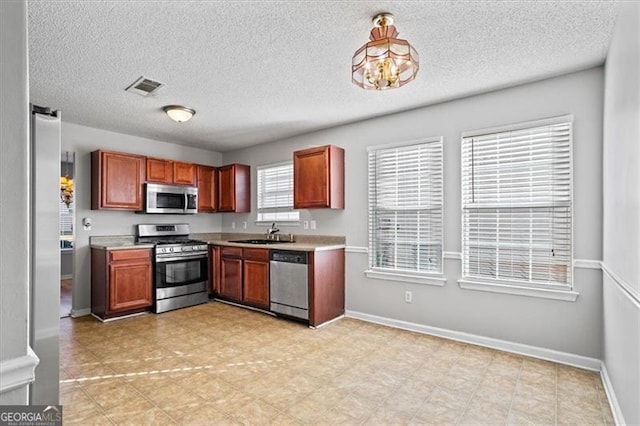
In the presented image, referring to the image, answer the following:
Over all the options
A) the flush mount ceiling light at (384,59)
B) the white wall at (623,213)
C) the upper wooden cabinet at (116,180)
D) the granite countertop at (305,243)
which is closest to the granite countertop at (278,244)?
the granite countertop at (305,243)

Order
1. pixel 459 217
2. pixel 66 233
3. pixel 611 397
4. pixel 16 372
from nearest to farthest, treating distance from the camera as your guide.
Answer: pixel 16 372 < pixel 611 397 < pixel 459 217 < pixel 66 233

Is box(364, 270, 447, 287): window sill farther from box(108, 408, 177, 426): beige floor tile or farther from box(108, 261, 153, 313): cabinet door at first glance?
box(108, 261, 153, 313): cabinet door

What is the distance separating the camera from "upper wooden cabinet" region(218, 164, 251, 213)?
5.57 metres

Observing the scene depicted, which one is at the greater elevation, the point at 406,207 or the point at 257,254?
the point at 406,207

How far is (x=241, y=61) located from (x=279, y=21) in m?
0.65

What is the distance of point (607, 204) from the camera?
2.51 meters

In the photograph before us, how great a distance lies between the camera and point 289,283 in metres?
4.15

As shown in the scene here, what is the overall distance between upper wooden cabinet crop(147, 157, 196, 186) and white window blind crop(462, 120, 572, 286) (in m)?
4.07

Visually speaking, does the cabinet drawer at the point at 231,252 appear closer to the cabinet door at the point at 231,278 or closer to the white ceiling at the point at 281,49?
the cabinet door at the point at 231,278

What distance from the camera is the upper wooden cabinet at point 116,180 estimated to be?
441 centimetres

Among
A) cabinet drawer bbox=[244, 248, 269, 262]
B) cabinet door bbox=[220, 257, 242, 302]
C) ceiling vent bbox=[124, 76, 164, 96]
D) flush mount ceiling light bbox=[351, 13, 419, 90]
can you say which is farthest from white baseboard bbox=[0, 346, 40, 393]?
cabinet door bbox=[220, 257, 242, 302]

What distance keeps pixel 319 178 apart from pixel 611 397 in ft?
10.9

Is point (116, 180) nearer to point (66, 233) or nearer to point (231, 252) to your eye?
point (231, 252)

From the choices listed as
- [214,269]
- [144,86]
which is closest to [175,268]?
[214,269]
